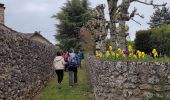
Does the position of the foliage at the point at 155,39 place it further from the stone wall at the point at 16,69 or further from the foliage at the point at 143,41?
the stone wall at the point at 16,69

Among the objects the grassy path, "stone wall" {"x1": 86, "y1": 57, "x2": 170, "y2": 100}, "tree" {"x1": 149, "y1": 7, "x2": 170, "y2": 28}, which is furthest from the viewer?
"tree" {"x1": 149, "y1": 7, "x2": 170, "y2": 28}

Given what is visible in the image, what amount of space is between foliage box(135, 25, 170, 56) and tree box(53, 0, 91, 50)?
3852cm

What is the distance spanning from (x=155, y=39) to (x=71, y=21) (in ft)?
147

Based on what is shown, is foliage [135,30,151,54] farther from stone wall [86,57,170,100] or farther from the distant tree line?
stone wall [86,57,170,100]

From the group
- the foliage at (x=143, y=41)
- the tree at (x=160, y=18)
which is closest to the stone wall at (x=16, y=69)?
the foliage at (x=143, y=41)

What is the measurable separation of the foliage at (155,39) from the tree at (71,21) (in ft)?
126

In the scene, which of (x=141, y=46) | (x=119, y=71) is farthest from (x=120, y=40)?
(x=119, y=71)

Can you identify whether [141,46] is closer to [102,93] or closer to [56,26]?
[102,93]

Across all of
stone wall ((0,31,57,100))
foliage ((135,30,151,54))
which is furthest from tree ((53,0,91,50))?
stone wall ((0,31,57,100))

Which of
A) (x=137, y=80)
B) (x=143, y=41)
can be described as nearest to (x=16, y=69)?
(x=137, y=80)

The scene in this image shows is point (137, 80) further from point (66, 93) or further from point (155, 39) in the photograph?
point (155, 39)

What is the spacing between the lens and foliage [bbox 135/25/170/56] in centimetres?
2233

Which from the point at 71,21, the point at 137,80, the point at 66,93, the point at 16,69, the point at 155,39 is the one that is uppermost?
the point at 71,21

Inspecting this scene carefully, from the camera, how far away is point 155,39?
24.0 meters
